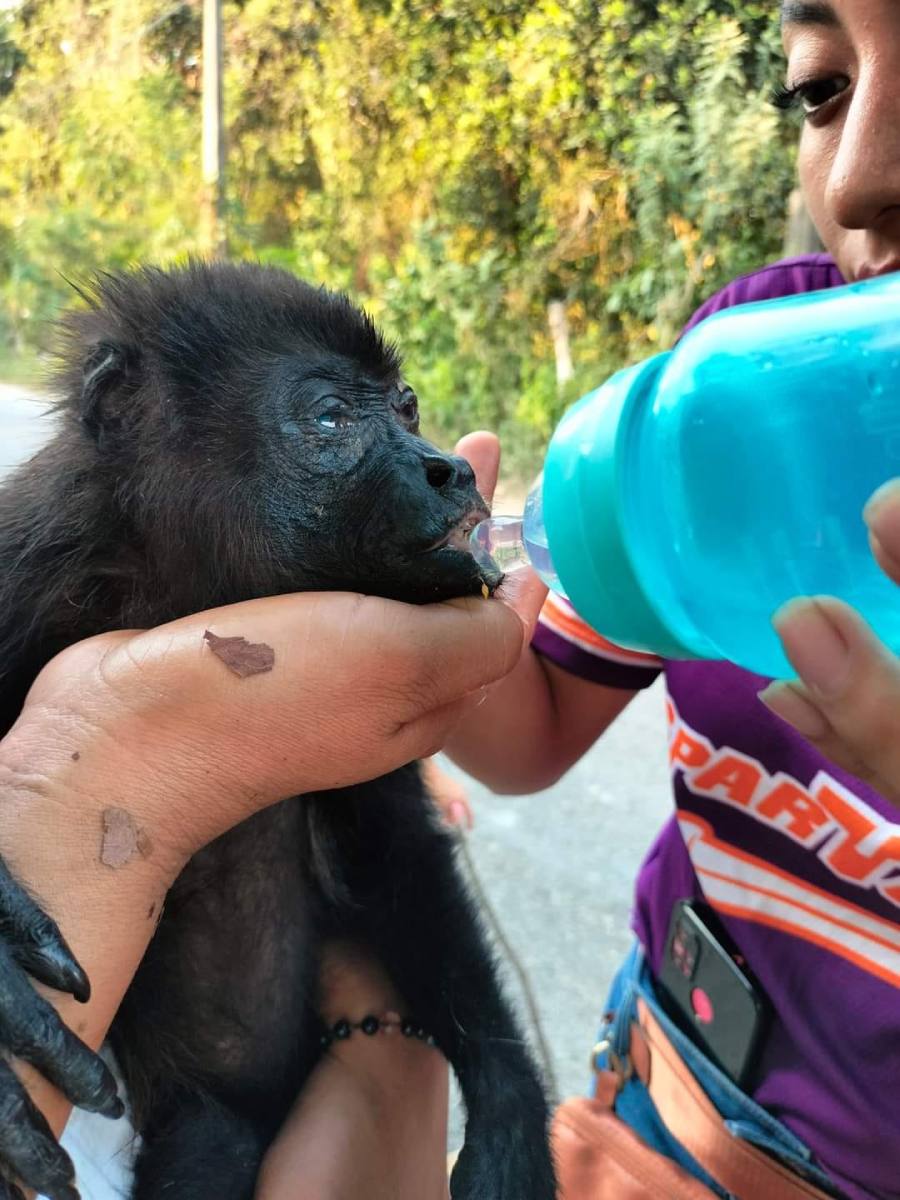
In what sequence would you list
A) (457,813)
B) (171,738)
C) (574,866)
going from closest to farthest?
(171,738) → (457,813) → (574,866)

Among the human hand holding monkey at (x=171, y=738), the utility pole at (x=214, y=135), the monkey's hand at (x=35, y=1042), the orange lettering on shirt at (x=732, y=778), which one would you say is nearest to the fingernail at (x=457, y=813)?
the orange lettering on shirt at (x=732, y=778)

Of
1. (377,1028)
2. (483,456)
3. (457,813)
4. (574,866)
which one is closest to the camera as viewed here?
(483,456)

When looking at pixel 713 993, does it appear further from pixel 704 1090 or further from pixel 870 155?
pixel 870 155

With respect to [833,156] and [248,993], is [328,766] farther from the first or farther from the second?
[833,156]

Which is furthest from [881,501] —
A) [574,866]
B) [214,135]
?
[214,135]

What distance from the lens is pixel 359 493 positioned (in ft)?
4.85

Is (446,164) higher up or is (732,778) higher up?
(446,164)

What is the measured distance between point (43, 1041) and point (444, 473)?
0.81 metres

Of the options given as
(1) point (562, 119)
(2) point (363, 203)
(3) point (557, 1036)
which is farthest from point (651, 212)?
(3) point (557, 1036)

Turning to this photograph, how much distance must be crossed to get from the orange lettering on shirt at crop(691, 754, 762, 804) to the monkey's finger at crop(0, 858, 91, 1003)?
0.95 m

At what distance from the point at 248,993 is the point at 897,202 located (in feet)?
4.61

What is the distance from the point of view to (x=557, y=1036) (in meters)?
3.01

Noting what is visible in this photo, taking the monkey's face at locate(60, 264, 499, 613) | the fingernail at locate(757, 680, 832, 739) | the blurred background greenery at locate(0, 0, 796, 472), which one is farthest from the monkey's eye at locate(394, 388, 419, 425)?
the blurred background greenery at locate(0, 0, 796, 472)

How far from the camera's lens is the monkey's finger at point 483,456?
5.34ft
